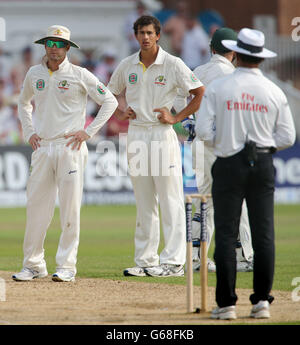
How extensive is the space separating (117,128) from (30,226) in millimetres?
14223

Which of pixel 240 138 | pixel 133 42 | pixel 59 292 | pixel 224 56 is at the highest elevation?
pixel 133 42

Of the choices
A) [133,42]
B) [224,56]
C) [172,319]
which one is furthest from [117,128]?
[172,319]

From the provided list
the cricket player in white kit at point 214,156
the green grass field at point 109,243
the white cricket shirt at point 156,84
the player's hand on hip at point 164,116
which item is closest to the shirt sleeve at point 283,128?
the green grass field at point 109,243

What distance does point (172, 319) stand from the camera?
7387 millimetres

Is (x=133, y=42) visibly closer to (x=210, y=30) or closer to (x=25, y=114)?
(x=210, y=30)

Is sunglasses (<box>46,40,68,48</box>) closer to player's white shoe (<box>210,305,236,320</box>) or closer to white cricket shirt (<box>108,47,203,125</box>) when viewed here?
white cricket shirt (<box>108,47,203,125</box>)

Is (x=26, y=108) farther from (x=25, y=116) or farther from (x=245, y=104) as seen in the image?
(x=245, y=104)

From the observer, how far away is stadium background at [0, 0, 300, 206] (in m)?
21.9

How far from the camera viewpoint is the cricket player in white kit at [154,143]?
33.1 feet

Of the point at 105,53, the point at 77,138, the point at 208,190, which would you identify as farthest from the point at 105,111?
the point at 105,53

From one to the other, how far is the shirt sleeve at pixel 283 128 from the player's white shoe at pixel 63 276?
10.3 ft

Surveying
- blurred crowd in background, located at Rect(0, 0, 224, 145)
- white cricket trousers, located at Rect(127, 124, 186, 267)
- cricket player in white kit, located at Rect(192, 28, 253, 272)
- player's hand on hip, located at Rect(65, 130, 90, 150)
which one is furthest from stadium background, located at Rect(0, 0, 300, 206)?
player's hand on hip, located at Rect(65, 130, 90, 150)

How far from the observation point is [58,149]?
32.1 ft

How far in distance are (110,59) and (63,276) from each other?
16.7 m
